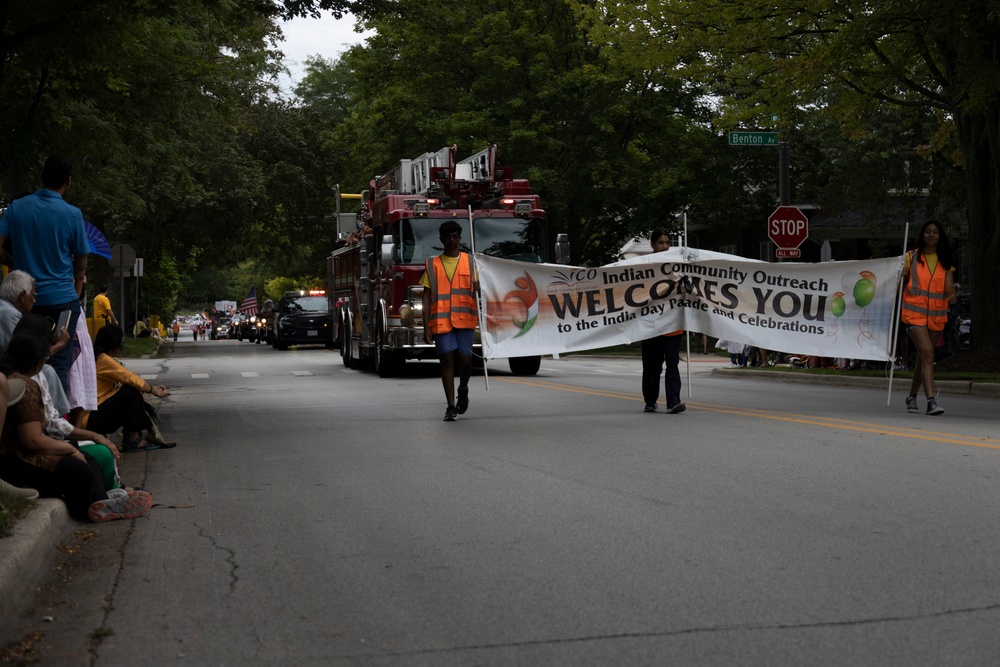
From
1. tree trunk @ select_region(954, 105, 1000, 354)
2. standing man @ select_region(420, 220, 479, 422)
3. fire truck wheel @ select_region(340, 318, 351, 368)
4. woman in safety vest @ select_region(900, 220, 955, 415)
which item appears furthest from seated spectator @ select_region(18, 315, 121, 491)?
fire truck wheel @ select_region(340, 318, 351, 368)

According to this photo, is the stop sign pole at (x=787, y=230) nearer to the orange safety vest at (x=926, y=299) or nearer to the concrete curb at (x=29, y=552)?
the orange safety vest at (x=926, y=299)

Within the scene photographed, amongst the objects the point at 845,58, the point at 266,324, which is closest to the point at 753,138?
the point at 845,58

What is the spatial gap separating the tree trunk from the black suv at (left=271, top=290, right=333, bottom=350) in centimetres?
2755

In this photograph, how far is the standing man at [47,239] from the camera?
31.0 feet

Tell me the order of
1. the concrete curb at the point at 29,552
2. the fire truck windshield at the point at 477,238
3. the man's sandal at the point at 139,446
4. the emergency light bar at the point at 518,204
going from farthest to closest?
the emergency light bar at the point at 518,204, the fire truck windshield at the point at 477,238, the man's sandal at the point at 139,446, the concrete curb at the point at 29,552

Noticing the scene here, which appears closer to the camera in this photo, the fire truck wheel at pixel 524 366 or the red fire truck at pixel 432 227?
the red fire truck at pixel 432 227

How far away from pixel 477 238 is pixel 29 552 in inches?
654

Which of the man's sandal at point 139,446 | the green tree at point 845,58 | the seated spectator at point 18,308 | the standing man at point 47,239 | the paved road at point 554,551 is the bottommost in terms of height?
the paved road at point 554,551

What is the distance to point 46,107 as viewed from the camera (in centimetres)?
1545

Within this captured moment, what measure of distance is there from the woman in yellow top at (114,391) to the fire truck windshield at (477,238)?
437 inches

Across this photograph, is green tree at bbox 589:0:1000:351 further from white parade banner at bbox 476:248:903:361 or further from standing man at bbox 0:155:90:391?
standing man at bbox 0:155:90:391

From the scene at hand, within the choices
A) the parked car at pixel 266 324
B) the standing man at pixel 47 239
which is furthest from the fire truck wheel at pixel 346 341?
the parked car at pixel 266 324

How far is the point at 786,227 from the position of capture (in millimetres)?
24031

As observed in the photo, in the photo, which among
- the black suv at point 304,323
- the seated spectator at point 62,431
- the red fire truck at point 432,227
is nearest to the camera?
the seated spectator at point 62,431
